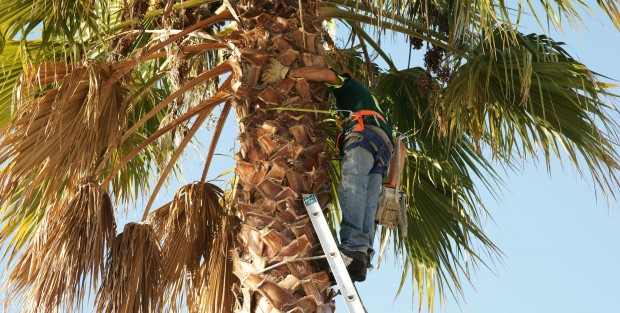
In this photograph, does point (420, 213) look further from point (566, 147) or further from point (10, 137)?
point (10, 137)

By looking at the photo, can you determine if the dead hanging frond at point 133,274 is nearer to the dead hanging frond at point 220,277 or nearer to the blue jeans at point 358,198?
the dead hanging frond at point 220,277

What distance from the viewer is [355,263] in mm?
7305

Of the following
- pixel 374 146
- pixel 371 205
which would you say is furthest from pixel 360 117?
pixel 371 205

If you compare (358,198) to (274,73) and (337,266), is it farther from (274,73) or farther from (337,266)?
(274,73)

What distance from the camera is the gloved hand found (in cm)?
760

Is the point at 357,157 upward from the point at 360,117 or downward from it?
downward

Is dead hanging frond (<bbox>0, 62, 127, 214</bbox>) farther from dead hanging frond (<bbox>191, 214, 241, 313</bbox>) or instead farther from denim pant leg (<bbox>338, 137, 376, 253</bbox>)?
denim pant leg (<bbox>338, 137, 376, 253</bbox>)

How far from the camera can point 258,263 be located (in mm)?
7160

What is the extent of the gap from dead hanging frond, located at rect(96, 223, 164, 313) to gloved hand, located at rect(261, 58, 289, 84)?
52.4 inches

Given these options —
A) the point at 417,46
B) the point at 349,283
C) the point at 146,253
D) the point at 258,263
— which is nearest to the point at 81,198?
the point at 146,253

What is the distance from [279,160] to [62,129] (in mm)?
1585

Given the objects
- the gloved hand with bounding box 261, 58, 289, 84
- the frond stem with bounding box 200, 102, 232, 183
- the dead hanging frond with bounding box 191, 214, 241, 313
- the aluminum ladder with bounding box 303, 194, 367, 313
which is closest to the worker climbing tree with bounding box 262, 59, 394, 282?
the gloved hand with bounding box 261, 58, 289, 84

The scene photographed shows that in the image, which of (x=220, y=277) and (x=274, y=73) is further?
(x=220, y=277)

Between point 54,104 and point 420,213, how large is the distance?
344 centimetres
